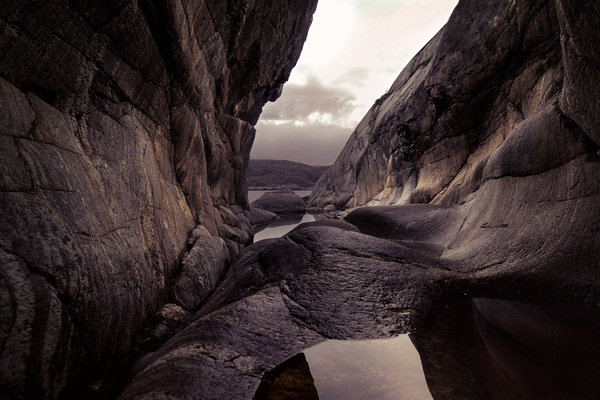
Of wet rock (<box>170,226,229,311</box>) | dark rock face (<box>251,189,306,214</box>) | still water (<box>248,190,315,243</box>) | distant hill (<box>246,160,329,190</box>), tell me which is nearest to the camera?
wet rock (<box>170,226,229,311</box>)

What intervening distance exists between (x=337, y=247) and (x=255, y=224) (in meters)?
14.0

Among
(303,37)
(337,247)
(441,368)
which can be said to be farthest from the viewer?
(303,37)

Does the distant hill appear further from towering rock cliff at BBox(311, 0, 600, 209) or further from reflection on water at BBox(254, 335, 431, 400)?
reflection on water at BBox(254, 335, 431, 400)

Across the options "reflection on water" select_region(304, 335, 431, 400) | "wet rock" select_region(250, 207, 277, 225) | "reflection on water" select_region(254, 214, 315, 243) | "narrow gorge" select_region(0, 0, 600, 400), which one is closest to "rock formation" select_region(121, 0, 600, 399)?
"narrow gorge" select_region(0, 0, 600, 400)

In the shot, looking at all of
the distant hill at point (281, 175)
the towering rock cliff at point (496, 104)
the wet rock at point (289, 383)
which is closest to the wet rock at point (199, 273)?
the wet rock at point (289, 383)

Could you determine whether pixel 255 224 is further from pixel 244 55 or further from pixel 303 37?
pixel 303 37

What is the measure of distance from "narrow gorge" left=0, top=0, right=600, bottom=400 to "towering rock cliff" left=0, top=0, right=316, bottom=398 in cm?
2

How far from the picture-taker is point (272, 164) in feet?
256

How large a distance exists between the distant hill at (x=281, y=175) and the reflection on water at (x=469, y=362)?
6336cm

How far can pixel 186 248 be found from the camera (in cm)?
539

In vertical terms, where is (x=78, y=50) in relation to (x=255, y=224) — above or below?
above

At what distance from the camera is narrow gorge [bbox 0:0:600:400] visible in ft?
7.15

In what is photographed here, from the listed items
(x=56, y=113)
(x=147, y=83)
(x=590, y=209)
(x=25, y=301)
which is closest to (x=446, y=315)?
(x=590, y=209)

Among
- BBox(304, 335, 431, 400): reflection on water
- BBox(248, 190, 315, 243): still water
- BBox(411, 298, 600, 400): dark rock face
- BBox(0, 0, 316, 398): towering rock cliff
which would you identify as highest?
BBox(0, 0, 316, 398): towering rock cliff
